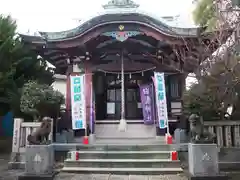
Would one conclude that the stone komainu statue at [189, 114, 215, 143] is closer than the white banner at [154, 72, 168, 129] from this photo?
Yes

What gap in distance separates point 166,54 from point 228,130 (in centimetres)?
415

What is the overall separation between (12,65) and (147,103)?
6004 millimetres

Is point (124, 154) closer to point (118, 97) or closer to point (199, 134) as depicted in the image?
point (199, 134)

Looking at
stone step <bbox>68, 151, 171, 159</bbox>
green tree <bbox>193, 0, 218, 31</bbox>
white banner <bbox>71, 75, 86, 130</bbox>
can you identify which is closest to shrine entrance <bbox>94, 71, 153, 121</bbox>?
white banner <bbox>71, 75, 86, 130</bbox>

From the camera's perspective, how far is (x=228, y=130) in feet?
27.6

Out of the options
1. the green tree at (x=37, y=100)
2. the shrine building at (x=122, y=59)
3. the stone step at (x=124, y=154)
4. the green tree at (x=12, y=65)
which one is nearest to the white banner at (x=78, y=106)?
the green tree at (x=37, y=100)

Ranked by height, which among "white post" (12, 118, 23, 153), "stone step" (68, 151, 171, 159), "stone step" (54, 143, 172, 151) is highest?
"white post" (12, 118, 23, 153)

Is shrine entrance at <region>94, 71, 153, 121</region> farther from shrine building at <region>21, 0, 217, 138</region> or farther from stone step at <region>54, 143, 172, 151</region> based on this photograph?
stone step at <region>54, 143, 172, 151</region>

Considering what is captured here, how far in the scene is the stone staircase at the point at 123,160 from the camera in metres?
7.67

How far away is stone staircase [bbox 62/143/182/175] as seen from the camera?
7672mm

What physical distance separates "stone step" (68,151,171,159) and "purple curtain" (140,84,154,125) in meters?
2.79

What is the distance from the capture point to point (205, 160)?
267 inches

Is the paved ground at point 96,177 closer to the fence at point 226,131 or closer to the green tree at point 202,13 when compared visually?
the fence at point 226,131

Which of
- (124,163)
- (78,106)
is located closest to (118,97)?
(78,106)
